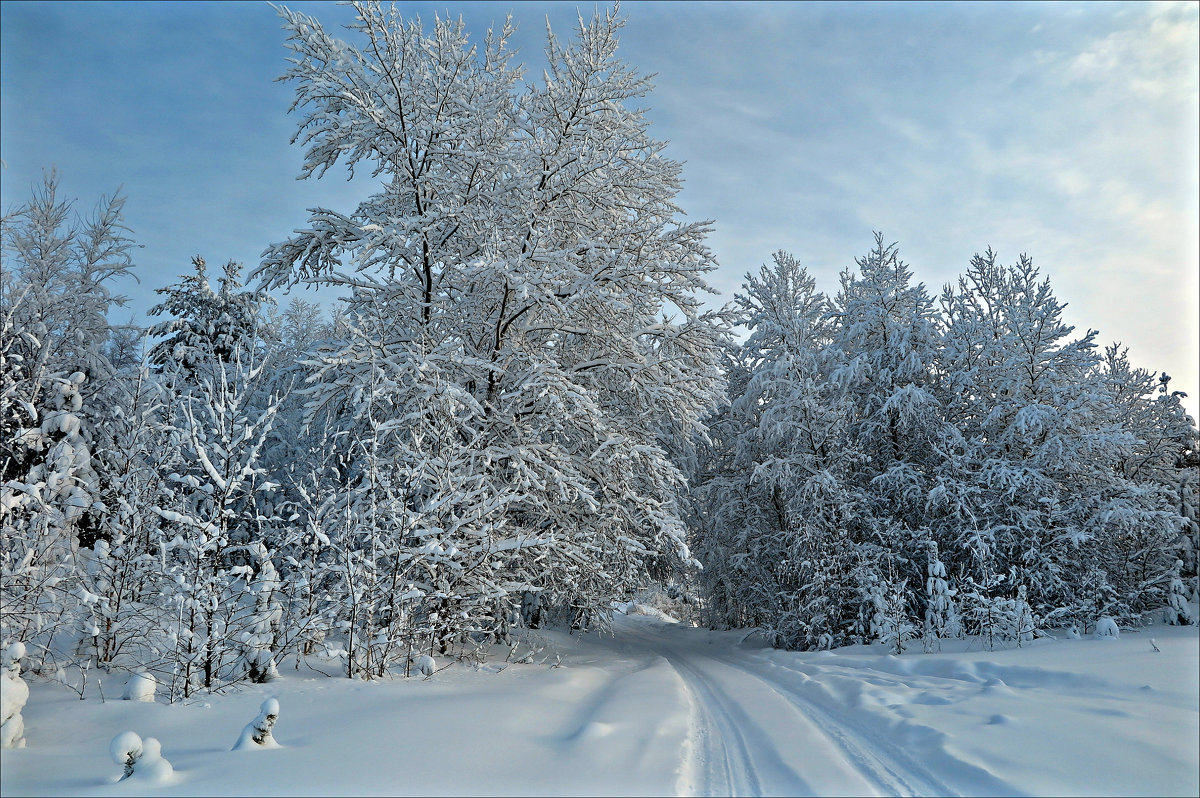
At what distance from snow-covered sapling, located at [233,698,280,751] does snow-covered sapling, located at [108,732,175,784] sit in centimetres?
64

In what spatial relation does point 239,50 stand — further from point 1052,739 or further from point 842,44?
point 1052,739

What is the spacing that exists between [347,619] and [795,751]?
533cm

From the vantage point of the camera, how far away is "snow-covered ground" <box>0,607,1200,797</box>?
4.12m

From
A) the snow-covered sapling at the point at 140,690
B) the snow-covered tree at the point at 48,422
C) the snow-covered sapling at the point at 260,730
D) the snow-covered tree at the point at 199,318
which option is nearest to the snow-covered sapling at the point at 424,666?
the snow-covered sapling at the point at 140,690

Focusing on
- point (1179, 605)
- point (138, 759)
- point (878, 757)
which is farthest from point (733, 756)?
point (1179, 605)

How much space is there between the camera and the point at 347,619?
7367 mm

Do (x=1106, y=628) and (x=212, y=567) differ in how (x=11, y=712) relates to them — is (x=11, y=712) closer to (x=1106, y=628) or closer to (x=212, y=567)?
(x=212, y=567)

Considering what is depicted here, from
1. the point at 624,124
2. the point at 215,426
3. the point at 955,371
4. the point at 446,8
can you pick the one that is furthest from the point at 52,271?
the point at 955,371

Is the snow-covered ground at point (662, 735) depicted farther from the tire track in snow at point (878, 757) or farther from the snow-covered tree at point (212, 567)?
the snow-covered tree at point (212, 567)

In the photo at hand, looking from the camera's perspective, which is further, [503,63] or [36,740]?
[503,63]

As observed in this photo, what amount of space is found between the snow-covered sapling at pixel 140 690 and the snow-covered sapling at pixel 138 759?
213cm

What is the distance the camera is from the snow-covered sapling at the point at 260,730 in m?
4.57

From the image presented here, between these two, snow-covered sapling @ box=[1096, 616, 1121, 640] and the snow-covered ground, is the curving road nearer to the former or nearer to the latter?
the snow-covered ground

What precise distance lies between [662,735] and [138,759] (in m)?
4.03
